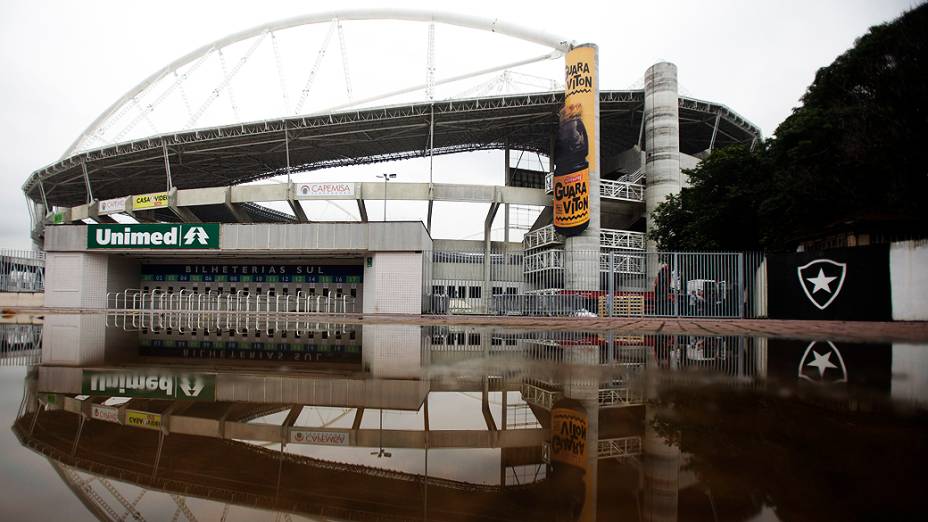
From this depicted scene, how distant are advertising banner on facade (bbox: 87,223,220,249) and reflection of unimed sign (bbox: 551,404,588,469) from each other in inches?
1002

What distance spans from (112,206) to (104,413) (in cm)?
4579

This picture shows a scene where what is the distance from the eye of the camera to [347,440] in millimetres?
2777

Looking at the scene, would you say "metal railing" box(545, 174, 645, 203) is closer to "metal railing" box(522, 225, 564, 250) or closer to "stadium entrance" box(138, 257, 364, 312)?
"metal railing" box(522, 225, 564, 250)

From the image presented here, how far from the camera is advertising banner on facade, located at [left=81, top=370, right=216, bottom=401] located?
4.00m

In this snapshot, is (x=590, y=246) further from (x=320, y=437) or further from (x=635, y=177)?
(x=320, y=437)

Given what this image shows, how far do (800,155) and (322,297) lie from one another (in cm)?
2443

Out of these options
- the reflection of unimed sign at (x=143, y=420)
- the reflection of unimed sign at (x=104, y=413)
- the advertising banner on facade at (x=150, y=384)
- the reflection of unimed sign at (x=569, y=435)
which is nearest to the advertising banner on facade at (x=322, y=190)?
the advertising banner on facade at (x=150, y=384)

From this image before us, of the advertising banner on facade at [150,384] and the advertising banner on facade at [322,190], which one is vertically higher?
the advertising banner on facade at [322,190]

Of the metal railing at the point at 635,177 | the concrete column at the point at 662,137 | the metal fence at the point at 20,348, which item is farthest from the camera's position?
the metal railing at the point at 635,177

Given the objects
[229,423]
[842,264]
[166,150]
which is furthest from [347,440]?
[166,150]

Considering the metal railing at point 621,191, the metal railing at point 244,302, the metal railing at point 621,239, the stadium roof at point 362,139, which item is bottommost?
the metal railing at point 244,302

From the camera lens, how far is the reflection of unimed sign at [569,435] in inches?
96.4

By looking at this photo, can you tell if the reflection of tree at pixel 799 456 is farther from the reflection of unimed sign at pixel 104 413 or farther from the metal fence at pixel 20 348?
the metal fence at pixel 20 348

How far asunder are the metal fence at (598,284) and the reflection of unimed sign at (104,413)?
17728mm
